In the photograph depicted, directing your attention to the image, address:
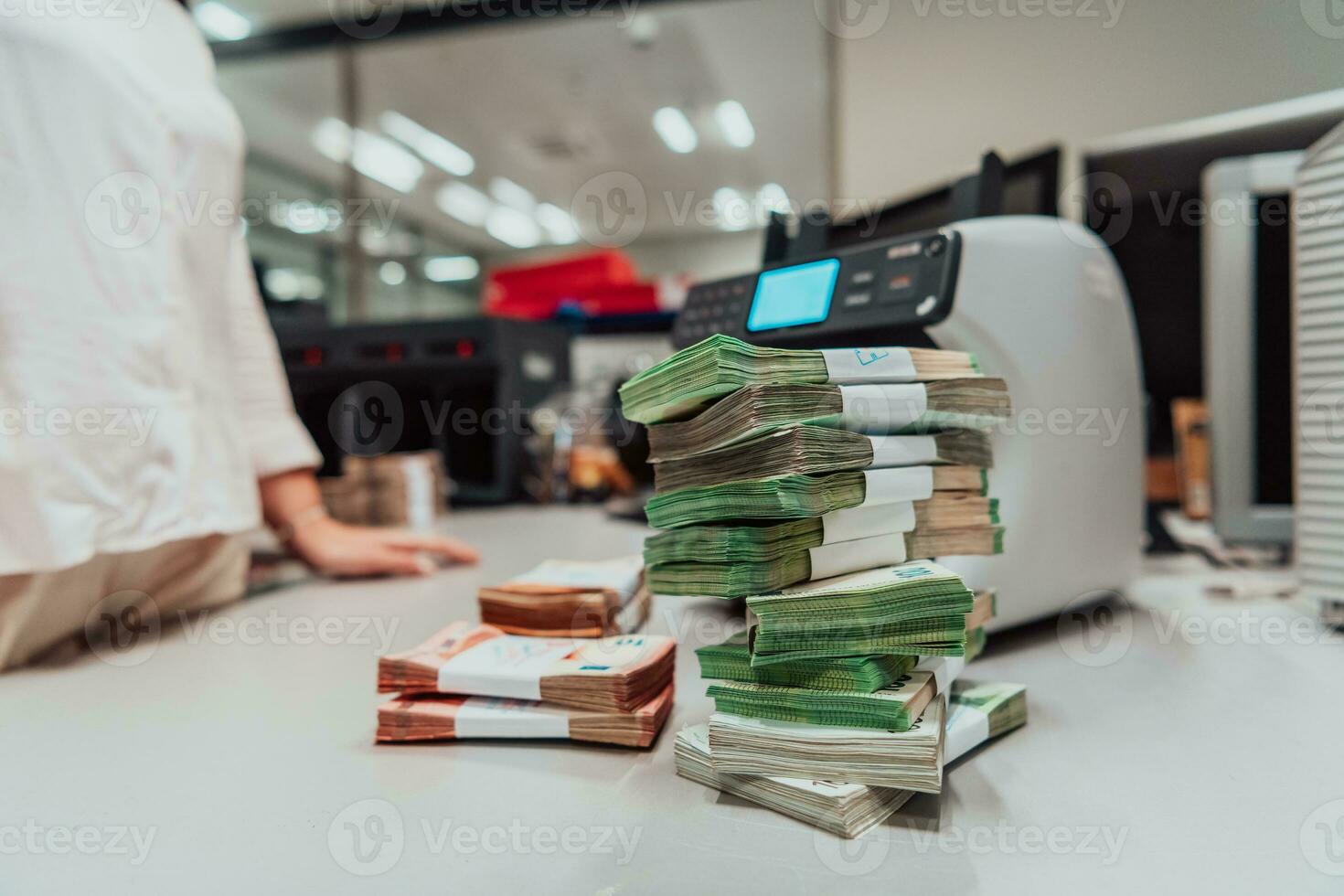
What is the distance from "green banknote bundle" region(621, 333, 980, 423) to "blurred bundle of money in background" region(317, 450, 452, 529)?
1216mm

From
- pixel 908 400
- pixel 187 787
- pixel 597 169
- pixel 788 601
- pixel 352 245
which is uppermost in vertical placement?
pixel 597 169

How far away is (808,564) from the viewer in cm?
44

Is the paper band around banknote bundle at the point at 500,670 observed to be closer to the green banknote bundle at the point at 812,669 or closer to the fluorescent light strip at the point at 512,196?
the green banknote bundle at the point at 812,669

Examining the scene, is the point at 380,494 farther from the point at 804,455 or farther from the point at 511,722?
the point at 804,455

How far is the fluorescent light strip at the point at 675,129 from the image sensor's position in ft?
18.3

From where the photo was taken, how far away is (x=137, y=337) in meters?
0.70

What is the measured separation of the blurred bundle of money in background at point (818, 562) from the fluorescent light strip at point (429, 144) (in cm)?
594

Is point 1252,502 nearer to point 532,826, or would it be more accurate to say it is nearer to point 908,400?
point 908,400

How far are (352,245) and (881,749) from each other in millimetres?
2738

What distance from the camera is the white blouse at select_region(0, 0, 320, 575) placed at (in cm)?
62

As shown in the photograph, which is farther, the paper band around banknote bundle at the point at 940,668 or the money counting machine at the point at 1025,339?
the money counting machine at the point at 1025,339

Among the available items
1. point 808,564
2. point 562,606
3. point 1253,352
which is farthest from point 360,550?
point 1253,352

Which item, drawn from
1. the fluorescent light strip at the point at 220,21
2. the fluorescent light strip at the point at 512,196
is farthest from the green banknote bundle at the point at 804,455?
the fluorescent light strip at the point at 512,196

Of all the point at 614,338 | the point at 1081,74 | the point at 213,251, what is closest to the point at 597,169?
the point at 614,338
